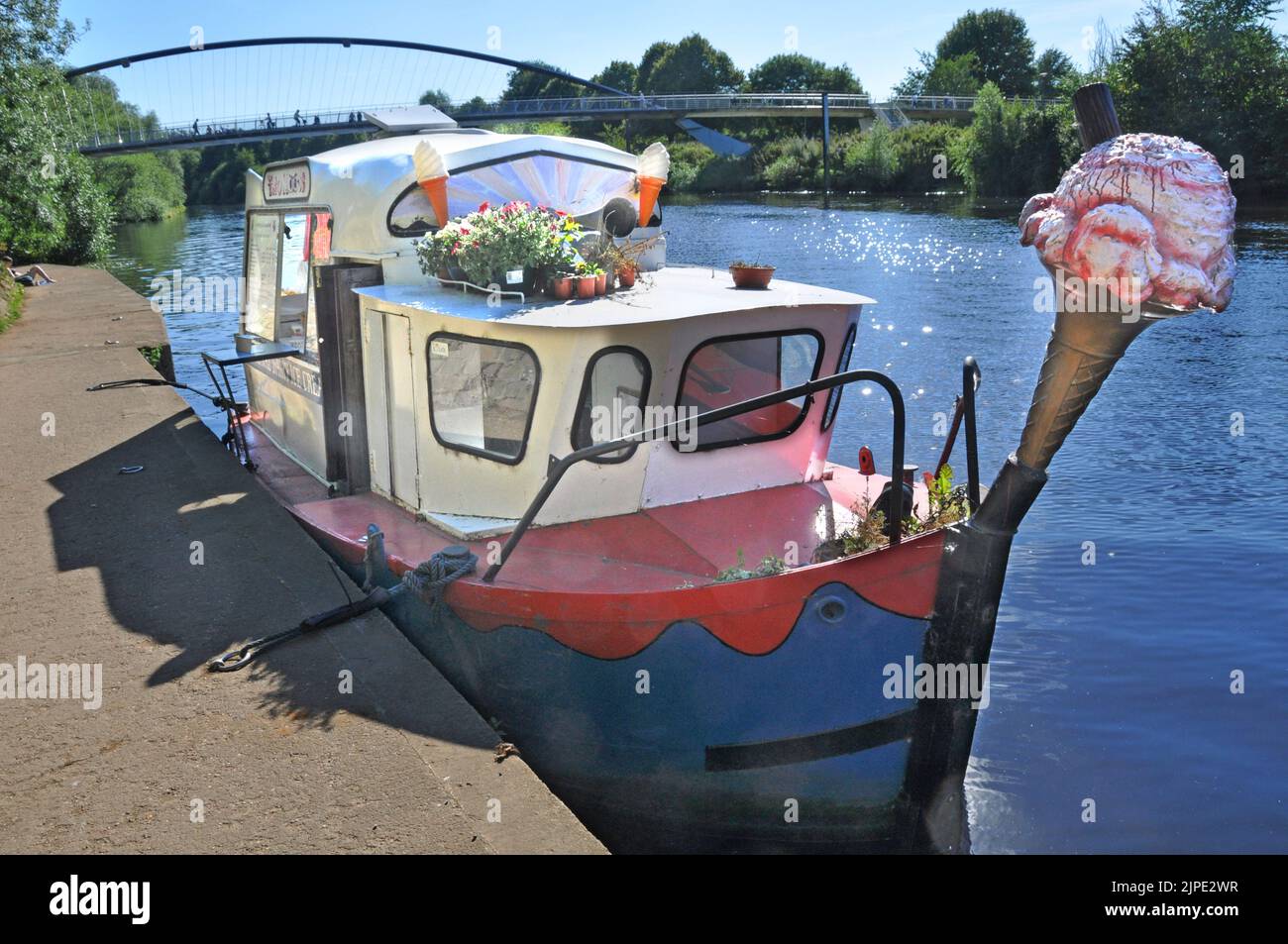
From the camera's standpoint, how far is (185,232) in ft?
201

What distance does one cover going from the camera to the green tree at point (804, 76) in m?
101

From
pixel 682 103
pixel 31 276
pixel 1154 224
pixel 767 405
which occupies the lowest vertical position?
pixel 767 405

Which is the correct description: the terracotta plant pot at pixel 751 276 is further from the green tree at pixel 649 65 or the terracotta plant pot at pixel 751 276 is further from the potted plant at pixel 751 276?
the green tree at pixel 649 65

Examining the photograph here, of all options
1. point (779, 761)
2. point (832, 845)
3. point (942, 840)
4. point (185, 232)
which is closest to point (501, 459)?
point (779, 761)

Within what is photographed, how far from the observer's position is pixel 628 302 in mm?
6902

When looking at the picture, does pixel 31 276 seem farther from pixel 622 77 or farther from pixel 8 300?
pixel 622 77

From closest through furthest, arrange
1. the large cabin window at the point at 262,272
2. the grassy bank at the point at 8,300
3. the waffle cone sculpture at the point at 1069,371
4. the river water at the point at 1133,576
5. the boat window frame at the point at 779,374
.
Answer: the waffle cone sculpture at the point at 1069,371 < the boat window frame at the point at 779,374 < the river water at the point at 1133,576 < the large cabin window at the point at 262,272 < the grassy bank at the point at 8,300

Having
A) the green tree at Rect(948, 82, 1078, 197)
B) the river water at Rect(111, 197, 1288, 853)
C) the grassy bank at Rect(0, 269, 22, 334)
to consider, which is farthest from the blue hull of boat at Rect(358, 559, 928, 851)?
the green tree at Rect(948, 82, 1078, 197)

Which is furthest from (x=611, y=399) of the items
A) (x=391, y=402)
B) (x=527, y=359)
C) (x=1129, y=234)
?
(x=1129, y=234)

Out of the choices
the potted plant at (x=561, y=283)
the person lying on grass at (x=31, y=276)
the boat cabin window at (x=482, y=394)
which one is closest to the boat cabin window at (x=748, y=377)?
the potted plant at (x=561, y=283)

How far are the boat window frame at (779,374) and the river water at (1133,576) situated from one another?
3328 mm

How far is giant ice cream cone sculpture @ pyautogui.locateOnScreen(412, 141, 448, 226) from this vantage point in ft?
24.7

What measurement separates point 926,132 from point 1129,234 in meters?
58.6

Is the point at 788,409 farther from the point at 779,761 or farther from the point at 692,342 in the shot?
the point at 779,761
